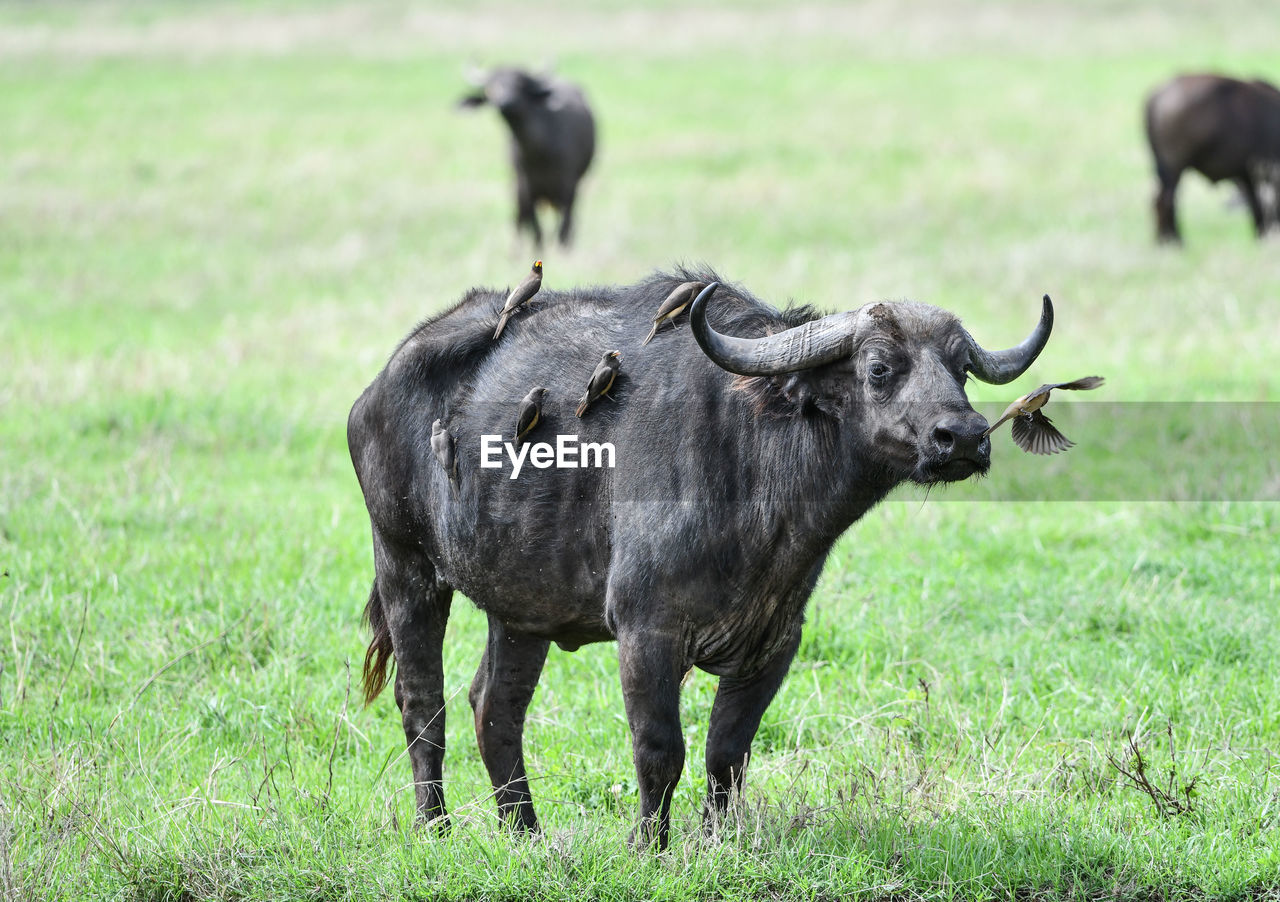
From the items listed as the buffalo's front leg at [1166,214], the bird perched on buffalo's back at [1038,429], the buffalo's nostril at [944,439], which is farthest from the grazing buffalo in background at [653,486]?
the buffalo's front leg at [1166,214]

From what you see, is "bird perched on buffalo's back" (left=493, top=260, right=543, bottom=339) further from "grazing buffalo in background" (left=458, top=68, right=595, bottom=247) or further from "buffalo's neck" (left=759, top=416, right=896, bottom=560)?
"grazing buffalo in background" (left=458, top=68, right=595, bottom=247)

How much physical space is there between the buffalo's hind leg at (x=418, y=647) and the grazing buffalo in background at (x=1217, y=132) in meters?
15.7

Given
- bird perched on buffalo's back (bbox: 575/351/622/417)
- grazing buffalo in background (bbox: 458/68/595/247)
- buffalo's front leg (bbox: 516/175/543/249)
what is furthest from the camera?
grazing buffalo in background (bbox: 458/68/595/247)

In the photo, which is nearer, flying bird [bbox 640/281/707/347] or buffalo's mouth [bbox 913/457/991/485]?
buffalo's mouth [bbox 913/457/991/485]

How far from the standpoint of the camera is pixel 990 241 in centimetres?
1803

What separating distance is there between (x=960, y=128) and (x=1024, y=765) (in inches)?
936

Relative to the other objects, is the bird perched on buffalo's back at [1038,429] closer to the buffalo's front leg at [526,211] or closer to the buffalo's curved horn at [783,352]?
the buffalo's curved horn at [783,352]

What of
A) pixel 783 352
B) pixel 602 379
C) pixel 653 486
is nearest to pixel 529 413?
pixel 602 379

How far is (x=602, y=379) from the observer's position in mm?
4988

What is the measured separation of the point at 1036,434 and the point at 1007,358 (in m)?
0.26

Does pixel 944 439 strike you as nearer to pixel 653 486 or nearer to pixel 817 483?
pixel 817 483

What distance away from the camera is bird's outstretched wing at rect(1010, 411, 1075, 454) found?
4.71 meters

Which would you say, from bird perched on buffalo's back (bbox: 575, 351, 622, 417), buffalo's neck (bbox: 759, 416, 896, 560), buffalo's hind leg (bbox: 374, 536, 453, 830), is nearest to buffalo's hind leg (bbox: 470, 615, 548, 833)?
buffalo's hind leg (bbox: 374, 536, 453, 830)

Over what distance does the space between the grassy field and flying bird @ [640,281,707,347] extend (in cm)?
167
